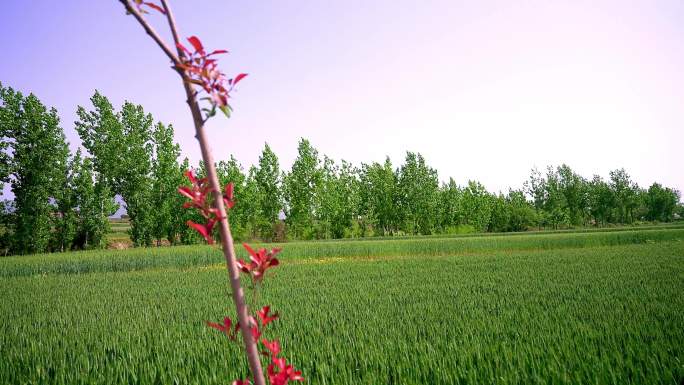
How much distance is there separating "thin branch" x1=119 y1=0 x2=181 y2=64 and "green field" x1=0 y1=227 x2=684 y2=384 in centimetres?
336

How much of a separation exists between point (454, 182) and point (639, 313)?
54197 millimetres

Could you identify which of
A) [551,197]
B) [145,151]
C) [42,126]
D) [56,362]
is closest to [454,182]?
[551,197]

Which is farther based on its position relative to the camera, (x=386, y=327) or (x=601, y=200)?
(x=601, y=200)

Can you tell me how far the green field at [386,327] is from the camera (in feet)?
13.6

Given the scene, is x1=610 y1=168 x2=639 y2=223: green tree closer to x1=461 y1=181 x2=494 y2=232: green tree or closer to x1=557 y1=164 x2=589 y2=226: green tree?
x1=557 y1=164 x2=589 y2=226: green tree

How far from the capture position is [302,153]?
4822cm

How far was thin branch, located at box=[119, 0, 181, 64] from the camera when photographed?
105 cm

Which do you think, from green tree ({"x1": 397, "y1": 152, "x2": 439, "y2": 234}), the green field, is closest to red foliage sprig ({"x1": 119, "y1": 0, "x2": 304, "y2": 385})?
the green field

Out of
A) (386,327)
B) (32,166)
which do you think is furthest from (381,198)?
(386,327)

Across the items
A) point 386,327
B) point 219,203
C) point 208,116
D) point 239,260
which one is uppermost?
point 208,116

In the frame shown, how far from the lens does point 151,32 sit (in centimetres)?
108

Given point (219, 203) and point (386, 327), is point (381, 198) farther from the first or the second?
point (219, 203)

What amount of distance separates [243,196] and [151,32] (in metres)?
43.9

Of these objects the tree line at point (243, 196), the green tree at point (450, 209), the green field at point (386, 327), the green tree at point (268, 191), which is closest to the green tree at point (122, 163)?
the tree line at point (243, 196)
